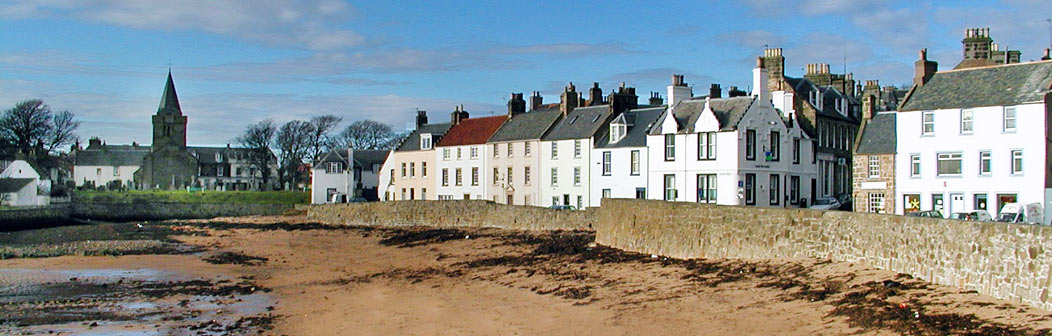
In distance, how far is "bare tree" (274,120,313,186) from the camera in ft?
334

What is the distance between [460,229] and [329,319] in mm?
24291

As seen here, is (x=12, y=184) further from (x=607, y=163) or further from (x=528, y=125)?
(x=607, y=163)

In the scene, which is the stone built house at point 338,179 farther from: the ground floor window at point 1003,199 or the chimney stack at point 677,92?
the ground floor window at point 1003,199

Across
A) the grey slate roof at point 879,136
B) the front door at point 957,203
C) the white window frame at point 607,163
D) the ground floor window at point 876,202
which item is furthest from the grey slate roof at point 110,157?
the front door at point 957,203

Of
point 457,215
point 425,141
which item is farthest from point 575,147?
point 425,141

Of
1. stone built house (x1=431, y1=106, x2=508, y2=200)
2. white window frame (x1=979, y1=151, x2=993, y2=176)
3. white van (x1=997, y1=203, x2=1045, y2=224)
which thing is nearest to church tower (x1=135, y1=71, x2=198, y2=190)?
A: stone built house (x1=431, y1=106, x2=508, y2=200)

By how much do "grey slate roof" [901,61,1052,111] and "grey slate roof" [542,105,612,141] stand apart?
18.2 metres

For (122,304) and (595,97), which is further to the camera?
(595,97)

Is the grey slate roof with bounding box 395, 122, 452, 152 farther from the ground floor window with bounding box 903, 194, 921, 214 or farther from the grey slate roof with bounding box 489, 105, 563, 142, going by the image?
the ground floor window with bounding box 903, 194, 921, 214

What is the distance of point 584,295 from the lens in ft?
66.7

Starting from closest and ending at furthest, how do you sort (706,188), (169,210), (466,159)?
(706,188) < (466,159) < (169,210)

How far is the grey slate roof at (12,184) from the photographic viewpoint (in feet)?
245

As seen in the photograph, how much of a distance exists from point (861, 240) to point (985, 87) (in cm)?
2083

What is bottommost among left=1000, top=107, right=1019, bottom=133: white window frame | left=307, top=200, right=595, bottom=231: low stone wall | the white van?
left=307, top=200, right=595, bottom=231: low stone wall
